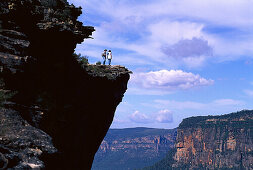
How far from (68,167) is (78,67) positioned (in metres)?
8.43

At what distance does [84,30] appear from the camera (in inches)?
986

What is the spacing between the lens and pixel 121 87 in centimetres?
3822

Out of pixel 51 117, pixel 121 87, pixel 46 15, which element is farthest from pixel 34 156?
pixel 121 87

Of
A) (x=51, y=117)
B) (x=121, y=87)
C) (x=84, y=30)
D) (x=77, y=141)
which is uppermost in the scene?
(x=84, y=30)

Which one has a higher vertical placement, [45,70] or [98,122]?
[45,70]

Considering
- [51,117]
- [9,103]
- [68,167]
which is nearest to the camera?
[9,103]

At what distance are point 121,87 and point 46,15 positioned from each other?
17.3 m

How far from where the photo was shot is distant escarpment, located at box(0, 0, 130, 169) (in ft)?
50.0

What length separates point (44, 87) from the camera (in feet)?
71.7

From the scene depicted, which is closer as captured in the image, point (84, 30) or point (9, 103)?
point (9, 103)

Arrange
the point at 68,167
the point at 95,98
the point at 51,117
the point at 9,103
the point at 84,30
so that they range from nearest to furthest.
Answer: the point at 9,103, the point at 51,117, the point at 84,30, the point at 68,167, the point at 95,98

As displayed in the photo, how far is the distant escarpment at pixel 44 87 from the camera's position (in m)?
15.2

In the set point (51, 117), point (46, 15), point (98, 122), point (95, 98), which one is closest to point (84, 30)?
point (46, 15)

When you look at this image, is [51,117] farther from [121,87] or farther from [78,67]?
[121,87]
